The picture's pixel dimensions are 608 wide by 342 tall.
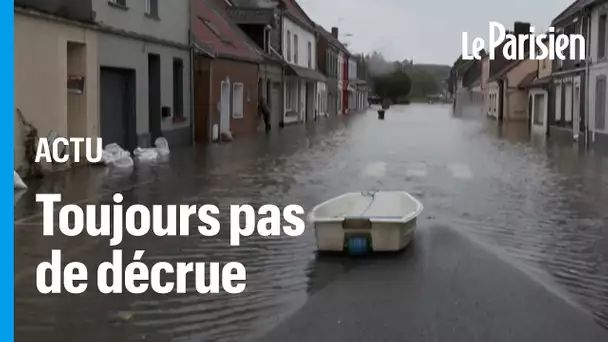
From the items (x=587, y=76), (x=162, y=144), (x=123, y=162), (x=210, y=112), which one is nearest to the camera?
(x=123, y=162)

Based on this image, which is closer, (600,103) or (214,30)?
(600,103)

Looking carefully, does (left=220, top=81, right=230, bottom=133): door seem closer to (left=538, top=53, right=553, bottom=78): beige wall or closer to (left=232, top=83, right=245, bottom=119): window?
(left=232, top=83, right=245, bottom=119): window

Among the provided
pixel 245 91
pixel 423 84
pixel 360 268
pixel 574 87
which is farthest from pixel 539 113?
pixel 423 84

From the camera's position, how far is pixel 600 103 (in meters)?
29.3

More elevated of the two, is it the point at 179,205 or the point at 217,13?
the point at 217,13

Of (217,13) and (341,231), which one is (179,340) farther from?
(217,13)

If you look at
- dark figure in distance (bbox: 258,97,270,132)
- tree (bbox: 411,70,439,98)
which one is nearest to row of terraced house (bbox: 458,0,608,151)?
dark figure in distance (bbox: 258,97,270,132)

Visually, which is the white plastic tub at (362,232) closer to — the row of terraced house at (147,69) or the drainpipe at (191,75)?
the row of terraced house at (147,69)

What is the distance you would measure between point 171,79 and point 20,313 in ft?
64.7

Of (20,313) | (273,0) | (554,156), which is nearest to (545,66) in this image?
(273,0)

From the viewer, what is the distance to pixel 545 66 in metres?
47.2

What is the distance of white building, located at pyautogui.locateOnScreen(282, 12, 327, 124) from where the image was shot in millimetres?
48688

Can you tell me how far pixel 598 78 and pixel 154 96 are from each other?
1478cm

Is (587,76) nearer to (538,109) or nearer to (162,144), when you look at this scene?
(162,144)
